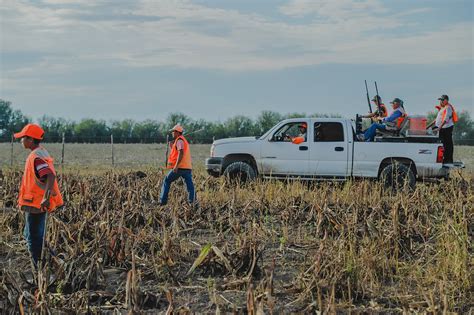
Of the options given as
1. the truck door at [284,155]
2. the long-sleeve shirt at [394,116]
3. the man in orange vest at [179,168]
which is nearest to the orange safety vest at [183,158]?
the man in orange vest at [179,168]

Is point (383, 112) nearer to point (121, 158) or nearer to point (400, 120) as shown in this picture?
point (400, 120)

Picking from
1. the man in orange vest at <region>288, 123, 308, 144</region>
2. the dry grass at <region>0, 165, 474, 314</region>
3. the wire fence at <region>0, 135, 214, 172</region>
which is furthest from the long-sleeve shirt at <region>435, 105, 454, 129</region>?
the wire fence at <region>0, 135, 214, 172</region>

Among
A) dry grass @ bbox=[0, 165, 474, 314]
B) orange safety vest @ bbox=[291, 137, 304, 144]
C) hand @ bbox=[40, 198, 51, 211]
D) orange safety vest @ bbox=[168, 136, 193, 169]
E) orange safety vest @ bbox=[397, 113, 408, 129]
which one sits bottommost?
dry grass @ bbox=[0, 165, 474, 314]

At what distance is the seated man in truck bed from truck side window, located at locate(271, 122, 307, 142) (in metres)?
1.51

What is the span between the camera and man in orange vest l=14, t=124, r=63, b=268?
7508mm

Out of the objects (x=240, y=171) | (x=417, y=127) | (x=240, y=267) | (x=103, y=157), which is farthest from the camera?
(x=103, y=157)

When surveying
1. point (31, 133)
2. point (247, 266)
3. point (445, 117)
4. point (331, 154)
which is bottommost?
point (247, 266)

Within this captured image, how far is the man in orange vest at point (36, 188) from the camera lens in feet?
24.6

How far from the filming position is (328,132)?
50.4 ft

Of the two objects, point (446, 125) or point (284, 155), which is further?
point (446, 125)

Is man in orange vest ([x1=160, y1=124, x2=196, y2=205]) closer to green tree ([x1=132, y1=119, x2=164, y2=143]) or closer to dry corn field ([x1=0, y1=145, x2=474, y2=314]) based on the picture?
dry corn field ([x1=0, y1=145, x2=474, y2=314])

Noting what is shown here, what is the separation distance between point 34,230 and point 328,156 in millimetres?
8906

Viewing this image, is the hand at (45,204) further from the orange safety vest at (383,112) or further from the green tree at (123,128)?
the green tree at (123,128)

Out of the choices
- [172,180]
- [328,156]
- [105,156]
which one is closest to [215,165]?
[328,156]
